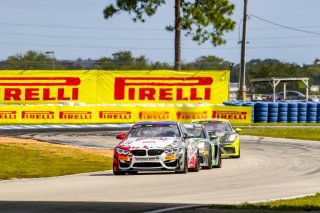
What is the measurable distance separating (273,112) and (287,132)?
24.6ft

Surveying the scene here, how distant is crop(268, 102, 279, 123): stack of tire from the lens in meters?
57.3

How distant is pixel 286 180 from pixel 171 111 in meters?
32.2

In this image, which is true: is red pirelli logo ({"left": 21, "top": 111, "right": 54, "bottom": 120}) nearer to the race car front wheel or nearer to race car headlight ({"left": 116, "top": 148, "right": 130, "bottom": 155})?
the race car front wheel

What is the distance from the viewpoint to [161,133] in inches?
952

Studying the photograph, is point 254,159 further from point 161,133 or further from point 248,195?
point 248,195

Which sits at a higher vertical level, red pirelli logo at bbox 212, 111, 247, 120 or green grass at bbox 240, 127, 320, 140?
red pirelli logo at bbox 212, 111, 247, 120

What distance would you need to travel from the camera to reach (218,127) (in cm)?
3225

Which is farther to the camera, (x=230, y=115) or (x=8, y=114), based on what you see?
(x=230, y=115)

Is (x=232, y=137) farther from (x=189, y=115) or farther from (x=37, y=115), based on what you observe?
(x=37, y=115)

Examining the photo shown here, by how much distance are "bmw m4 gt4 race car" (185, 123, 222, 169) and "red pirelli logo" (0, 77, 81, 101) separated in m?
30.8

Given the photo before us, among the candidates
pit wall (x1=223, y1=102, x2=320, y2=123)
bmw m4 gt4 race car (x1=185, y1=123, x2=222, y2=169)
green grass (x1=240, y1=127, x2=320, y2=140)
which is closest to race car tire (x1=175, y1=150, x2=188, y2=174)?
bmw m4 gt4 race car (x1=185, y1=123, x2=222, y2=169)

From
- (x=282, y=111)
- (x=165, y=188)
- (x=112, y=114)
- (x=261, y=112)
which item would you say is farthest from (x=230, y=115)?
(x=165, y=188)

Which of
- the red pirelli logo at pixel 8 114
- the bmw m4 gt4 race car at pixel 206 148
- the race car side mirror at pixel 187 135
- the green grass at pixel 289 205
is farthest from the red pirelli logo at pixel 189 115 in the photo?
the green grass at pixel 289 205

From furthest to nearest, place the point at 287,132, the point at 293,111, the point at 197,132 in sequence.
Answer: the point at 293,111 < the point at 287,132 < the point at 197,132
